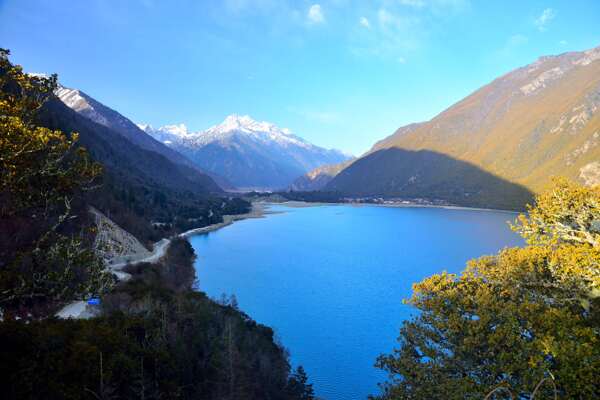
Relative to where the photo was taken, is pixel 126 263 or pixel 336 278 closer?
pixel 126 263

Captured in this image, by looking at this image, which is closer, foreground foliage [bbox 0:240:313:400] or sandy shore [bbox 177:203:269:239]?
foreground foliage [bbox 0:240:313:400]

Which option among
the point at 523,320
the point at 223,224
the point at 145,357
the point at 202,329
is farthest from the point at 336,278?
the point at 223,224

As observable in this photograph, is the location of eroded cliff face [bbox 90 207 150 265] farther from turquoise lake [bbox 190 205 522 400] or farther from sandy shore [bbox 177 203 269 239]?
sandy shore [bbox 177 203 269 239]

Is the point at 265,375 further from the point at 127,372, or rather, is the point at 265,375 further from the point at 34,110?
the point at 34,110

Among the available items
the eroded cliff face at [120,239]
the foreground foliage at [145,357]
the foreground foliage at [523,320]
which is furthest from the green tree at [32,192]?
the eroded cliff face at [120,239]

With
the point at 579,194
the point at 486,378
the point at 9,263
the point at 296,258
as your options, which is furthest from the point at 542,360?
the point at 296,258

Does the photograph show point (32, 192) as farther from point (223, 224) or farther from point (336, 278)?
point (223, 224)

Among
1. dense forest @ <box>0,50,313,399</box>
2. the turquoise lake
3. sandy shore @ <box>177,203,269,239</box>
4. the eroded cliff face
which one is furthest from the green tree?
sandy shore @ <box>177,203,269,239</box>
